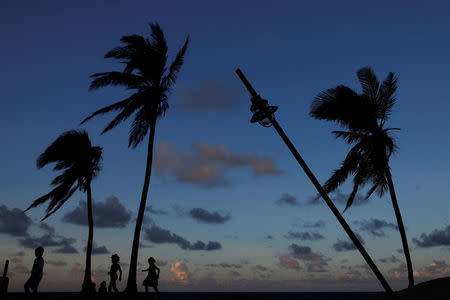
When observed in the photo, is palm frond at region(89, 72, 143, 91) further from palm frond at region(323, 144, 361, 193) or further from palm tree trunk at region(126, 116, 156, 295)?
palm frond at region(323, 144, 361, 193)

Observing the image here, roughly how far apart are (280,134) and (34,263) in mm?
8650

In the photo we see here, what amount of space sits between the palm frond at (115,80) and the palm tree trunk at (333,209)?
10.3 meters

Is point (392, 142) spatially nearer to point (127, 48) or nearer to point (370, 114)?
point (370, 114)

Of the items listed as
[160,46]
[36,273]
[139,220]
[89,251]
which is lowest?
[36,273]

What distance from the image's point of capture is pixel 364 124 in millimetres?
19516

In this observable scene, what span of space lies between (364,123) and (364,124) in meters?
0.06

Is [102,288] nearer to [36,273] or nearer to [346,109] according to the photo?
[36,273]

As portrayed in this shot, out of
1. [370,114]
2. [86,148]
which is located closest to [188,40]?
[86,148]

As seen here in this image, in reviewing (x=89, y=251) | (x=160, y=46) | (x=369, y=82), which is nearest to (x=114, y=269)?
(x=89, y=251)

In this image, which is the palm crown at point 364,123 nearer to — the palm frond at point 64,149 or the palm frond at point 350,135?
the palm frond at point 350,135

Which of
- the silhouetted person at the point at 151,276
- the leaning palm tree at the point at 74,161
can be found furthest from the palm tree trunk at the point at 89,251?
the silhouetted person at the point at 151,276

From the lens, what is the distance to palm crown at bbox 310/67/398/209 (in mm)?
19359

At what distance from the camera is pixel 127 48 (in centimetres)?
1944

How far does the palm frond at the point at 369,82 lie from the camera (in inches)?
783
